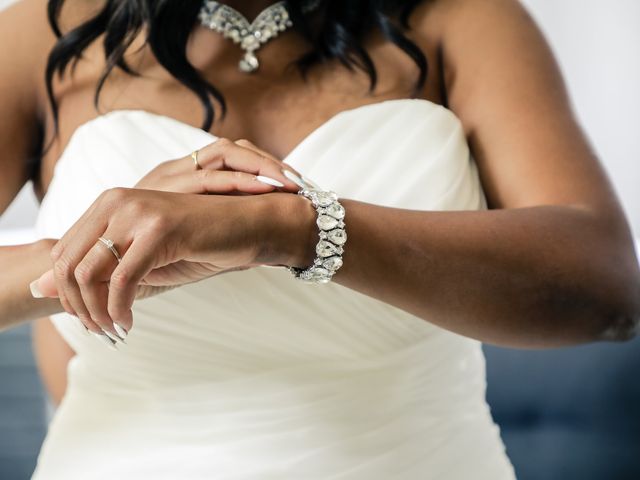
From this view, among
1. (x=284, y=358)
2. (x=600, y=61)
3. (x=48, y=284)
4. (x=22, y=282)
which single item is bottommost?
(x=600, y=61)

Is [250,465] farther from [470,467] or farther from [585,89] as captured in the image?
[585,89]

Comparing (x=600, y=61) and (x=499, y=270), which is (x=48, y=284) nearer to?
(x=499, y=270)

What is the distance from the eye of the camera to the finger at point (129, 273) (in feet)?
2.26

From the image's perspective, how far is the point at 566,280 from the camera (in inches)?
33.8

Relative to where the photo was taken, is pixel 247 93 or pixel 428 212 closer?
pixel 428 212

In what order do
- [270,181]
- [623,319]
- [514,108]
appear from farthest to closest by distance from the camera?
[514,108] → [623,319] → [270,181]

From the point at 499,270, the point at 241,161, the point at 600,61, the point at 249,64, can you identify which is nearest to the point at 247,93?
the point at 249,64

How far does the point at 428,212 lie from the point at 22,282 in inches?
16.0

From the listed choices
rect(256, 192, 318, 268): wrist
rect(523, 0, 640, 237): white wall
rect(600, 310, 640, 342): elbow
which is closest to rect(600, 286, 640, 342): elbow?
rect(600, 310, 640, 342): elbow

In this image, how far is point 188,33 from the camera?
116 centimetres

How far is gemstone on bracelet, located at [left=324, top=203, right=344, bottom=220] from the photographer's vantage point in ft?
2.54

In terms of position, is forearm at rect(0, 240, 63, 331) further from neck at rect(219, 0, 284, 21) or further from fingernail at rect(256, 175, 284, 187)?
neck at rect(219, 0, 284, 21)

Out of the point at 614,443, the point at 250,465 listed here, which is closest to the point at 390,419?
the point at 250,465

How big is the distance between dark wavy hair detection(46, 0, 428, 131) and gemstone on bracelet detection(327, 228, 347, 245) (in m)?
0.38
